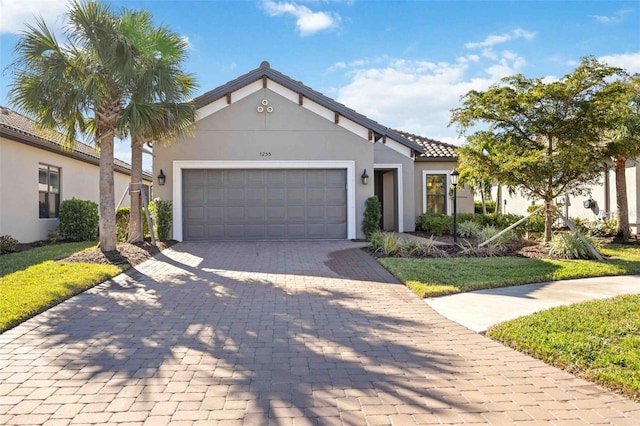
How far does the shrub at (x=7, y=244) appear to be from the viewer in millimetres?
11625

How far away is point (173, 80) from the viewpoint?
10727mm

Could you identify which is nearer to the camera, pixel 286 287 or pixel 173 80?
pixel 286 287

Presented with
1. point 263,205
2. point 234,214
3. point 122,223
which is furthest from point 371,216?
point 122,223

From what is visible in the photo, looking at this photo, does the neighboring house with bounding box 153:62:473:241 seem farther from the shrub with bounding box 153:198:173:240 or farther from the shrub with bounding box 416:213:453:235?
the shrub with bounding box 416:213:453:235

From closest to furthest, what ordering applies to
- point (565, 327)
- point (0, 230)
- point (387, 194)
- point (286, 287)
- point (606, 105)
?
point (565, 327)
point (286, 287)
point (606, 105)
point (0, 230)
point (387, 194)

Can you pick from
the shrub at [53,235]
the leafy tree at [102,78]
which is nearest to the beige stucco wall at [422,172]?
the leafy tree at [102,78]

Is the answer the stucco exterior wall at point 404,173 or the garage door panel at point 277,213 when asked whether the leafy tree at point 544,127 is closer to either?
the stucco exterior wall at point 404,173

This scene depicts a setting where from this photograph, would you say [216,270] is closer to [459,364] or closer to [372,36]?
[459,364]

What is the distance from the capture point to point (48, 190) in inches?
580

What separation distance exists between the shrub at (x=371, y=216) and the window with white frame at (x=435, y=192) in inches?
195

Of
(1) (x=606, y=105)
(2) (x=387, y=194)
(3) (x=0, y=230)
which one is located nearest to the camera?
(1) (x=606, y=105)

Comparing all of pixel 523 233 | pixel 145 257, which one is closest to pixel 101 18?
pixel 145 257

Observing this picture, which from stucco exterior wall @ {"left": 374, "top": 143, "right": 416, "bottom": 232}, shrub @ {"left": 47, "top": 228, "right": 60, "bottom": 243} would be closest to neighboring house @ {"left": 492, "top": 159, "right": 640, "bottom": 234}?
stucco exterior wall @ {"left": 374, "top": 143, "right": 416, "bottom": 232}

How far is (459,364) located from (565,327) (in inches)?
71.7
